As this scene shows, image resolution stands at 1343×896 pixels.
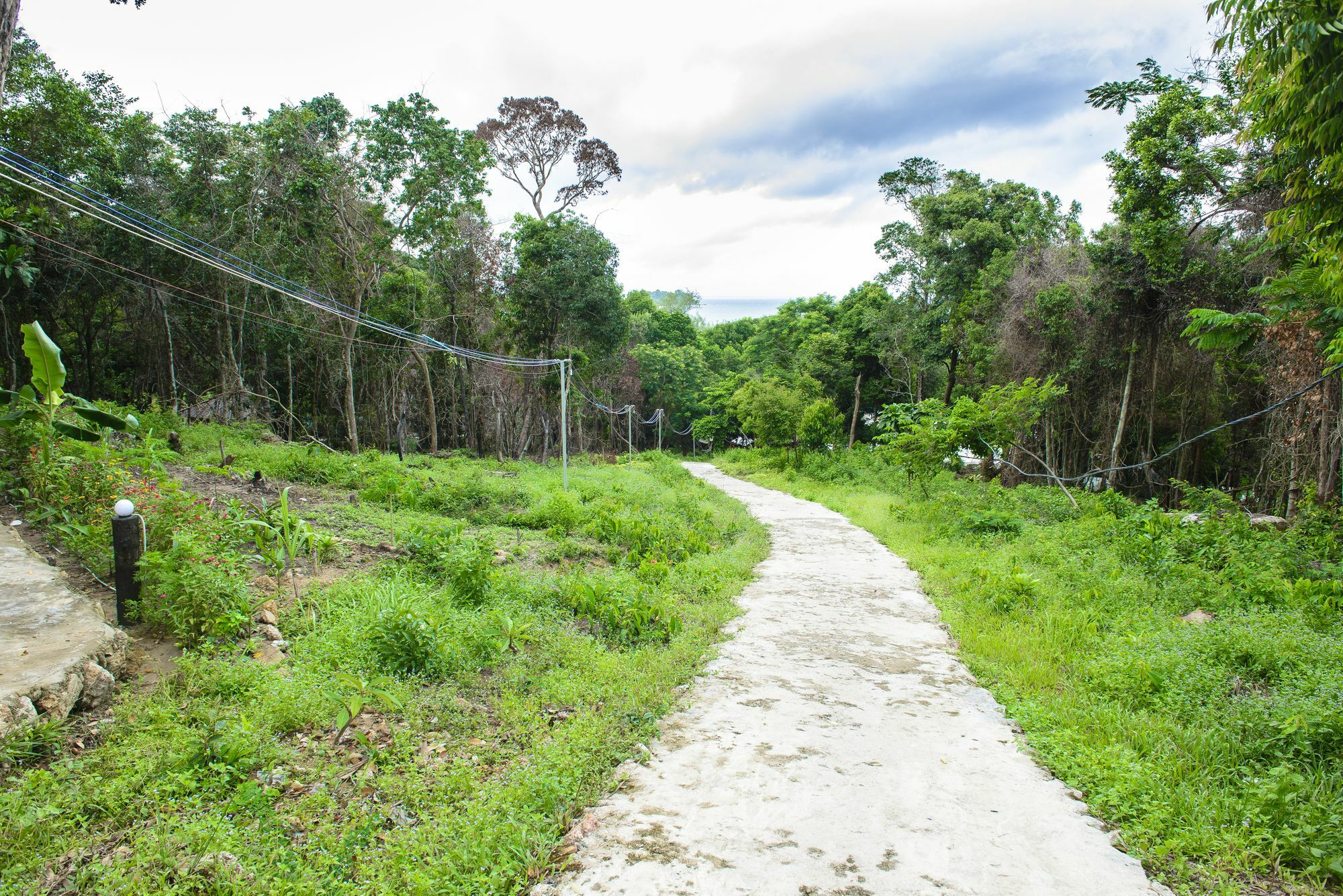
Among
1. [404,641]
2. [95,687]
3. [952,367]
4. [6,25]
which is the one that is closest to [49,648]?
[95,687]

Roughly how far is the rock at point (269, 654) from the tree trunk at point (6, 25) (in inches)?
152

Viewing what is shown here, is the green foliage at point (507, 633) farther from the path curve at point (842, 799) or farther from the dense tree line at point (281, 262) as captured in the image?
the dense tree line at point (281, 262)

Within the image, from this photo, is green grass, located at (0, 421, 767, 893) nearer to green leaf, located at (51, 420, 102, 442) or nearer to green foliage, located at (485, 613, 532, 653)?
green foliage, located at (485, 613, 532, 653)

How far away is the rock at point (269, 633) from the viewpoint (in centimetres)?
457

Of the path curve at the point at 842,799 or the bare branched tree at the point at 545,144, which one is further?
the bare branched tree at the point at 545,144

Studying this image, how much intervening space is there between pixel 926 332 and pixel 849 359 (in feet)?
22.7

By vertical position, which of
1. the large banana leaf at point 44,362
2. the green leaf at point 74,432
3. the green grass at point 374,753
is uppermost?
the large banana leaf at point 44,362

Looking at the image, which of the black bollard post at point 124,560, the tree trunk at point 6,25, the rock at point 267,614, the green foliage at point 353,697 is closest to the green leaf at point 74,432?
the black bollard post at point 124,560

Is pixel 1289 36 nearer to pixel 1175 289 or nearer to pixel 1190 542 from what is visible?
pixel 1190 542

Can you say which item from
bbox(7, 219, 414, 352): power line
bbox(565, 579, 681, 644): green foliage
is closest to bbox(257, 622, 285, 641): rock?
bbox(565, 579, 681, 644): green foliage

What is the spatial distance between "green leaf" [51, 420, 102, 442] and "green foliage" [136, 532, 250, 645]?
1.95 m

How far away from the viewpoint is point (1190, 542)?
805cm

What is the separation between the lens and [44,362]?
5.63 metres

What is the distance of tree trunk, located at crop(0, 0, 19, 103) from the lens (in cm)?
402
